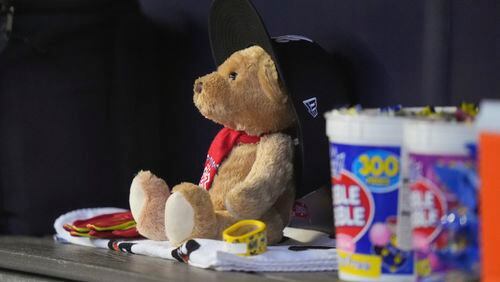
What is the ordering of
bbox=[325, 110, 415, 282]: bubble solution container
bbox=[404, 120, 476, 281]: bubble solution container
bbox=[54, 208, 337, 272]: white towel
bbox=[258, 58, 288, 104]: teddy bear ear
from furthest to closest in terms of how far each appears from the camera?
bbox=[258, 58, 288, 104]: teddy bear ear < bbox=[54, 208, 337, 272]: white towel < bbox=[325, 110, 415, 282]: bubble solution container < bbox=[404, 120, 476, 281]: bubble solution container

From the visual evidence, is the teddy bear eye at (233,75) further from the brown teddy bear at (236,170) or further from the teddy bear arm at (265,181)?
the teddy bear arm at (265,181)

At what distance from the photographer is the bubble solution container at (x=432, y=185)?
48.9 inches

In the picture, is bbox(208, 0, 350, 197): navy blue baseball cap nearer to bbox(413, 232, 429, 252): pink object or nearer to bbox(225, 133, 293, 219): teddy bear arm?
bbox(225, 133, 293, 219): teddy bear arm

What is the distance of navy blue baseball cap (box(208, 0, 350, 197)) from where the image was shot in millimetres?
1681

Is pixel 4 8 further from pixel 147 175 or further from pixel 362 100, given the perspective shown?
pixel 362 100

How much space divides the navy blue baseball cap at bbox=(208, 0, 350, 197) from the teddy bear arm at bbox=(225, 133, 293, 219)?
0.03 metres

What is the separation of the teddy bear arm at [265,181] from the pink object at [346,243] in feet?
0.82

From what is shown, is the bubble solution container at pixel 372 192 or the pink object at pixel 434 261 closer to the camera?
the pink object at pixel 434 261

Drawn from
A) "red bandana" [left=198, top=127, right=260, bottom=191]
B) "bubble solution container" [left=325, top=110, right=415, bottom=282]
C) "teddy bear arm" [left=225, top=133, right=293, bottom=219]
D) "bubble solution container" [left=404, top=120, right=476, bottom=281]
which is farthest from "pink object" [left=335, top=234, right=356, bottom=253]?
"red bandana" [left=198, top=127, right=260, bottom=191]

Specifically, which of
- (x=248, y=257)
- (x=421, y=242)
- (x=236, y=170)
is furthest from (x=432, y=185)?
(x=236, y=170)

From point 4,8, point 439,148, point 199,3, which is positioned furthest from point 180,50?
point 439,148

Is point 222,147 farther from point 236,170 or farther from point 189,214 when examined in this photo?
point 189,214

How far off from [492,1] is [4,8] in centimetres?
85

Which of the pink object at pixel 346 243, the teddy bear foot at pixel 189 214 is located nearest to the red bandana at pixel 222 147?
the teddy bear foot at pixel 189 214
